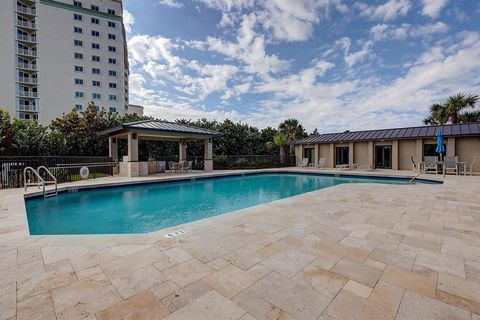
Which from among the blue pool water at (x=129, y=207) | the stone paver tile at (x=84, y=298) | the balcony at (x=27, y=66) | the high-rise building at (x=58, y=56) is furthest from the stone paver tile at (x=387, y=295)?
the balcony at (x=27, y=66)

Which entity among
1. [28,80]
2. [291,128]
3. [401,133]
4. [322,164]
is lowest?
[322,164]

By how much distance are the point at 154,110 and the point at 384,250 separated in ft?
103

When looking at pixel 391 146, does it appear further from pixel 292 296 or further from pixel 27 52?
pixel 27 52

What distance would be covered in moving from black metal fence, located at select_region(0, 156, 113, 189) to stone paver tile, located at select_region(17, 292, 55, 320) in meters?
10.2

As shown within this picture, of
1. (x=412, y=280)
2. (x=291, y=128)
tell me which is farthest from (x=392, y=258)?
(x=291, y=128)

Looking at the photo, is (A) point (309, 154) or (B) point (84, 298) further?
(A) point (309, 154)

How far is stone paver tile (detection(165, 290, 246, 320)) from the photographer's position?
177 cm

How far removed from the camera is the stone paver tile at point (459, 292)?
6.36 feet

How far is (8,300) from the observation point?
6.49ft

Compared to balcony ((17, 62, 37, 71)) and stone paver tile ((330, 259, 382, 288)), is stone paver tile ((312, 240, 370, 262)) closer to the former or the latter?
stone paver tile ((330, 259, 382, 288))

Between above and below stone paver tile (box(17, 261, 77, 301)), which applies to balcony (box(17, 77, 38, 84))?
above

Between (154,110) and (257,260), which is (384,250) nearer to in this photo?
(257,260)

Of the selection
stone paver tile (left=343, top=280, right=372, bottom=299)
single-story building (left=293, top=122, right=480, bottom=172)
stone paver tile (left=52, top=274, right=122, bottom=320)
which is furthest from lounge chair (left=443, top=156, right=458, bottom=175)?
stone paver tile (left=52, top=274, right=122, bottom=320)

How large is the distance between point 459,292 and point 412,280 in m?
0.35
